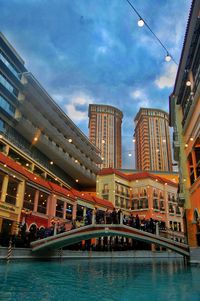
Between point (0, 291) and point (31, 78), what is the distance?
3154 centimetres

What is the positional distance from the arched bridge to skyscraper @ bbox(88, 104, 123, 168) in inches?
3638

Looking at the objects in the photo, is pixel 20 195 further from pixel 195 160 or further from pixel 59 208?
pixel 195 160

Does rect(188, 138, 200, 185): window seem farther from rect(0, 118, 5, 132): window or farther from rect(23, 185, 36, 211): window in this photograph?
rect(0, 118, 5, 132): window

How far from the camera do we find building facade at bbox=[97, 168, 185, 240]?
4944cm

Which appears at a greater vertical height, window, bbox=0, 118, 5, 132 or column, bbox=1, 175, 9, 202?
window, bbox=0, 118, 5, 132

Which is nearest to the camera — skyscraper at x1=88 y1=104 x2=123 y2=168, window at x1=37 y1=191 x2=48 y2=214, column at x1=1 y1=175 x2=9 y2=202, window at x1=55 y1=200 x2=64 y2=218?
column at x1=1 y1=175 x2=9 y2=202

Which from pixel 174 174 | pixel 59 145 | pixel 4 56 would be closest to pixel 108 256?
pixel 59 145

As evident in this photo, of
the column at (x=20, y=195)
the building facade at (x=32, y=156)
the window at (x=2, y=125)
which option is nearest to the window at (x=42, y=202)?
the building facade at (x=32, y=156)

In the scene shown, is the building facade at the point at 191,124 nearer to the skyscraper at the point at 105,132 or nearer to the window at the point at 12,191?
the window at the point at 12,191

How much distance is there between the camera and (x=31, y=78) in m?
35.2

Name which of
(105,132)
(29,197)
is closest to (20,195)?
(29,197)

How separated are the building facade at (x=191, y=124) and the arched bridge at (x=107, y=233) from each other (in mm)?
1260

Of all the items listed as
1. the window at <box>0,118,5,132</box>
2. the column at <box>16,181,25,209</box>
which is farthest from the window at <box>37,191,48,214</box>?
the window at <box>0,118,5,132</box>

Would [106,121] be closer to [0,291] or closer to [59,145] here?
[59,145]
